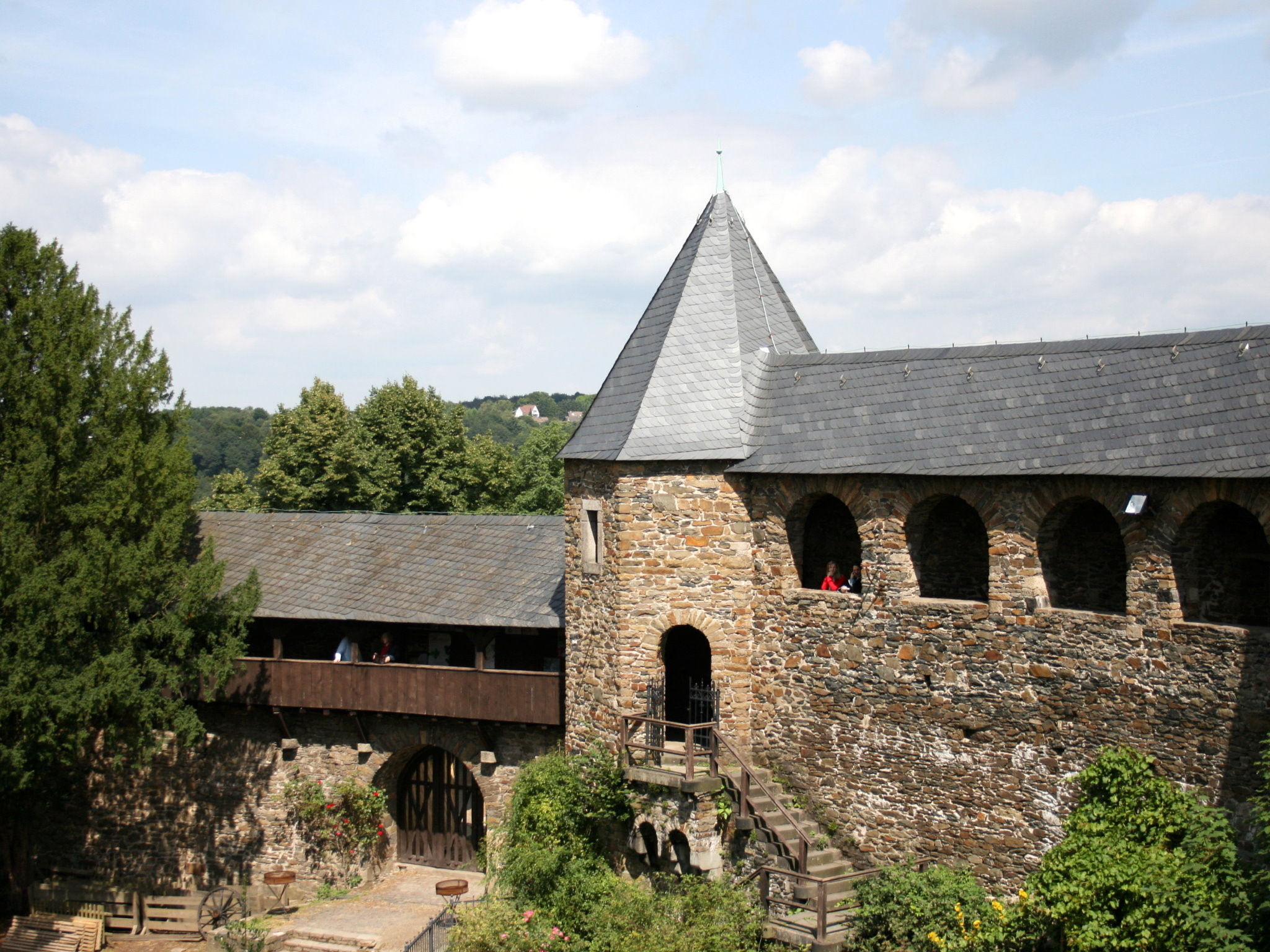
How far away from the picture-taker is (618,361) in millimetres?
19312

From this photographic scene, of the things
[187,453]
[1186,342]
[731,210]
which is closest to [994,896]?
[1186,342]

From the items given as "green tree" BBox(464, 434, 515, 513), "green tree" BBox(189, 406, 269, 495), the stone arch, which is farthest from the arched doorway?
"green tree" BBox(189, 406, 269, 495)

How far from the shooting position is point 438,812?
2170cm

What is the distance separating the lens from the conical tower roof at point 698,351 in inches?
705

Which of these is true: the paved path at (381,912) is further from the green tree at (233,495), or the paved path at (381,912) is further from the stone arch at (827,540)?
the green tree at (233,495)

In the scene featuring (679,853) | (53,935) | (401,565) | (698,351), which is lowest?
(53,935)

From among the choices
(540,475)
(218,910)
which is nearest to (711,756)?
(218,910)

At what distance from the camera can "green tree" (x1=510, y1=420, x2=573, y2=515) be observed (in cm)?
4206

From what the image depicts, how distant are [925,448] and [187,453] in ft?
38.6

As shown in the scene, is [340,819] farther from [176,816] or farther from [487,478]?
[487,478]

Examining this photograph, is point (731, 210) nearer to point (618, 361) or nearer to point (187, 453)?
point (618, 361)

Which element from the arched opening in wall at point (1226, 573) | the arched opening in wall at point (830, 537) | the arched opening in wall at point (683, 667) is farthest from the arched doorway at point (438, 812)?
the arched opening in wall at point (1226, 573)

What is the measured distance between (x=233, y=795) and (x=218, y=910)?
1.86 m

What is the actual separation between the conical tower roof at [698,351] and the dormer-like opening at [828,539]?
5.67 feet
